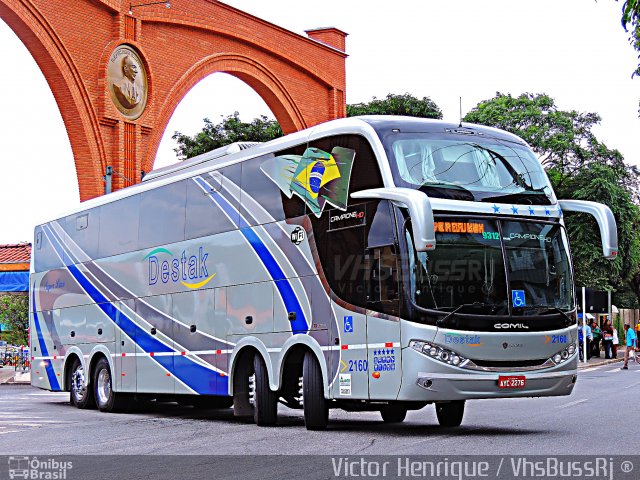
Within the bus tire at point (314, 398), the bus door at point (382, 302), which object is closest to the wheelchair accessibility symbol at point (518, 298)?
the bus door at point (382, 302)

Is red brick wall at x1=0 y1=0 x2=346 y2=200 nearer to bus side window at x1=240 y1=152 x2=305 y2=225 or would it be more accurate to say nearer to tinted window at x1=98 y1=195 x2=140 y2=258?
tinted window at x1=98 y1=195 x2=140 y2=258

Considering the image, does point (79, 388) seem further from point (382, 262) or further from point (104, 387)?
point (382, 262)

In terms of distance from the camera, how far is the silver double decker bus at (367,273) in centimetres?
1282

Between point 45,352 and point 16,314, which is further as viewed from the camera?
point 16,314

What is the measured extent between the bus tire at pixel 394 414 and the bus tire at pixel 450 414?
918 mm

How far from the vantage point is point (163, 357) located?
60.2ft

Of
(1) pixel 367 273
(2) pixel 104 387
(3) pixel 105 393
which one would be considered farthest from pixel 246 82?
(1) pixel 367 273

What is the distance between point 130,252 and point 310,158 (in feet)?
19.2

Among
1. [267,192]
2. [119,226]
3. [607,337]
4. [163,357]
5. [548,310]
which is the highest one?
[267,192]

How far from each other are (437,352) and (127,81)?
18984mm

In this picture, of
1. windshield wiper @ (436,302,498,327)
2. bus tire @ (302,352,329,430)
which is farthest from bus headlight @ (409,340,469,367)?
bus tire @ (302,352,329,430)

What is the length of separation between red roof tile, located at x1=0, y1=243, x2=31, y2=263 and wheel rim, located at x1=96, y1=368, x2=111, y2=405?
20.5m

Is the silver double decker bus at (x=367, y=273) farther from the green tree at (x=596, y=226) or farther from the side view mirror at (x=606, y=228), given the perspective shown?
the green tree at (x=596, y=226)

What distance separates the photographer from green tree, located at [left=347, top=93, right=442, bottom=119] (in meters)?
50.8
